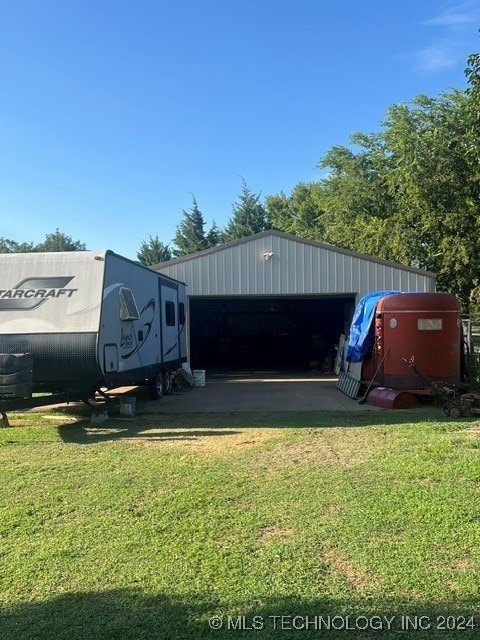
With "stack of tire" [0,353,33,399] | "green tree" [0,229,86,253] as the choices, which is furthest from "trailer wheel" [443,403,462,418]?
"green tree" [0,229,86,253]

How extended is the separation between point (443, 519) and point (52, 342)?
241 inches

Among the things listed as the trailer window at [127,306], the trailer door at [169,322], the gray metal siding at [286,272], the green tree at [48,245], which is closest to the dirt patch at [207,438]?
the trailer window at [127,306]

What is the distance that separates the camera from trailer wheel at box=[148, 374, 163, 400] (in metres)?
12.3

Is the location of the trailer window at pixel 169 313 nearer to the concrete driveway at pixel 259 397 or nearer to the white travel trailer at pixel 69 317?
the concrete driveway at pixel 259 397

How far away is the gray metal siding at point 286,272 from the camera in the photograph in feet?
56.0

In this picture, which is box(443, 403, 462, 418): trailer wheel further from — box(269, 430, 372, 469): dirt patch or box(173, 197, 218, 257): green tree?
box(173, 197, 218, 257): green tree

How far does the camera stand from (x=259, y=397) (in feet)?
42.2

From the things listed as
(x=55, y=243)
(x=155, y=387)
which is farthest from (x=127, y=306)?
(x=55, y=243)

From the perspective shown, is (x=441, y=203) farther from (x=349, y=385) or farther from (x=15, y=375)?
(x=15, y=375)

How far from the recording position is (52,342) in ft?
27.5

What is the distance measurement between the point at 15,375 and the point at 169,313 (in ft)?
19.3

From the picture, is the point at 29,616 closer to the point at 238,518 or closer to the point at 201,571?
the point at 201,571

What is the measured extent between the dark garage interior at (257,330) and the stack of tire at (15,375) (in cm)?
1661

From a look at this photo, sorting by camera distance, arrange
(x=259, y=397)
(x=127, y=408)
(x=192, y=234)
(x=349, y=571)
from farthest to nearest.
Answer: (x=192, y=234)
(x=259, y=397)
(x=127, y=408)
(x=349, y=571)
